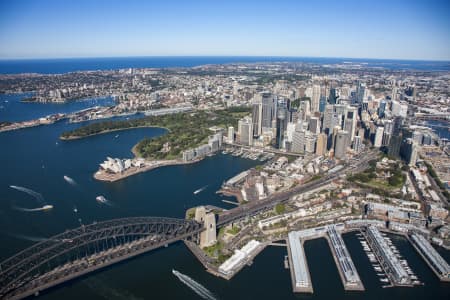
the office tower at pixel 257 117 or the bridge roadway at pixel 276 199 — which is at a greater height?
the office tower at pixel 257 117

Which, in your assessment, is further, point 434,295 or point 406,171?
point 406,171

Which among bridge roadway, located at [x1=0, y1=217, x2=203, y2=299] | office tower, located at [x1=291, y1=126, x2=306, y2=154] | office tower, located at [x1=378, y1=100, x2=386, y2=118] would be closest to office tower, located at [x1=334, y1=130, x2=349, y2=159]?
office tower, located at [x1=291, y1=126, x2=306, y2=154]

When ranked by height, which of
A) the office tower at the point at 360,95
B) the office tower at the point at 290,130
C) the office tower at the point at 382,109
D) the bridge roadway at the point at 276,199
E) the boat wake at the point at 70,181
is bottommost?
the boat wake at the point at 70,181

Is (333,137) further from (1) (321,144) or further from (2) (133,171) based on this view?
(2) (133,171)

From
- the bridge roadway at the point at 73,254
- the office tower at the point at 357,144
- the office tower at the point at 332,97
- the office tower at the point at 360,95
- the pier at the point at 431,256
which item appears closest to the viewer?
the bridge roadway at the point at 73,254

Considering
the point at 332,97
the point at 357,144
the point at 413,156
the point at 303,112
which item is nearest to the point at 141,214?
the point at 357,144

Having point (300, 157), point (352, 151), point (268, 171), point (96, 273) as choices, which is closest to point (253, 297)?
point (96, 273)

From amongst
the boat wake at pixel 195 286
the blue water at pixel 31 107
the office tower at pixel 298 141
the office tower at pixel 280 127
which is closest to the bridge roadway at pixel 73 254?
the boat wake at pixel 195 286

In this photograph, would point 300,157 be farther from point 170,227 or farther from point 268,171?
point 170,227

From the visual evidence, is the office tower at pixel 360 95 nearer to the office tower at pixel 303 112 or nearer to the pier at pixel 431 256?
the office tower at pixel 303 112
